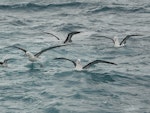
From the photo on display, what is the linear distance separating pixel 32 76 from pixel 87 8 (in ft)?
64.0

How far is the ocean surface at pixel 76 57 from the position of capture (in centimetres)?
2303

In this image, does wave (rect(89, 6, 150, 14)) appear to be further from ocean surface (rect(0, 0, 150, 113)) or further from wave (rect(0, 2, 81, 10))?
wave (rect(0, 2, 81, 10))

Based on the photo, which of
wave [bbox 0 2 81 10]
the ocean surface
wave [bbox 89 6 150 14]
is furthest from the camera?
wave [bbox 0 2 81 10]

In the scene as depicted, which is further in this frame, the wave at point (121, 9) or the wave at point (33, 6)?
the wave at point (33, 6)

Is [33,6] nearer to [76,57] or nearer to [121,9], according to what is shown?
[121,9]

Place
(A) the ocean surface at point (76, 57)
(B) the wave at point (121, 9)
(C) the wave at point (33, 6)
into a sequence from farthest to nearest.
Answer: (C) the wave at point (33, 6) < (B) the wave at point (121, 9) < (A) the ocean surface at point (76, 57)

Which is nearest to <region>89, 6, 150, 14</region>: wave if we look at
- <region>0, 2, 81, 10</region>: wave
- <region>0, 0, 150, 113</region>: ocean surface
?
<region>0, 0, 150, 113</region>: ocean surface

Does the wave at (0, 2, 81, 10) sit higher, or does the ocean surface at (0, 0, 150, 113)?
the wave at (0, 2, 81, 10)

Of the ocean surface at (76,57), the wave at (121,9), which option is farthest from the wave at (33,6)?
the wave at (121,9)

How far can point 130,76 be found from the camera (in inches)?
1052

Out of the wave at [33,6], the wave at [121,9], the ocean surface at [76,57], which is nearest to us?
the ocean surface at [76,57]

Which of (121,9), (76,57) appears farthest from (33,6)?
(76,57)

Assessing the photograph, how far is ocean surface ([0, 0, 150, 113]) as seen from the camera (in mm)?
23031

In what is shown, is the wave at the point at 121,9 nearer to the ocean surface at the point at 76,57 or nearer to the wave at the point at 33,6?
the ocean surface at the point at 76,57
